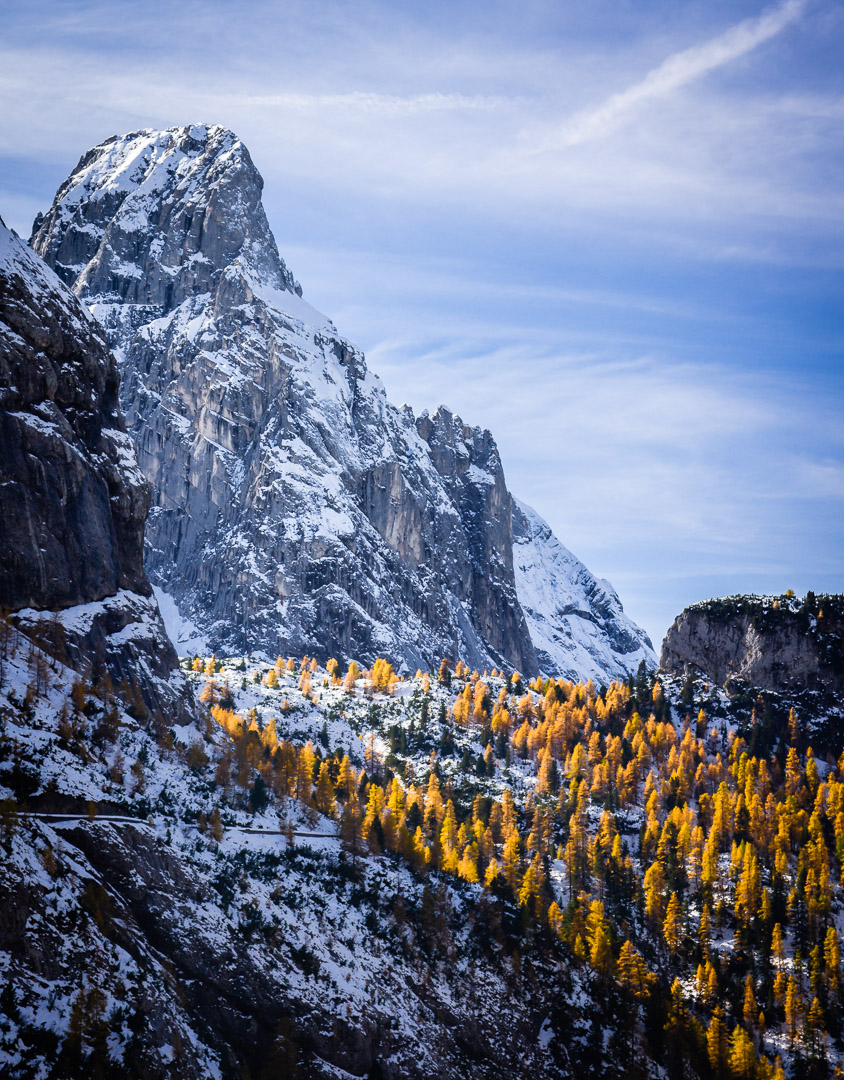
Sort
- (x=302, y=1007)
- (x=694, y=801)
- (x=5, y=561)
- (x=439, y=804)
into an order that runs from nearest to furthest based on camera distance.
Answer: (x=302, y=1007) → (x=5, y=561) → (x=439, y=804) → (x=694, y=801)

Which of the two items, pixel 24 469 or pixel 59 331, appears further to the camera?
pixel 59 331

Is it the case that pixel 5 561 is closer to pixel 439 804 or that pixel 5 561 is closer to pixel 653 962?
pixel 439 804

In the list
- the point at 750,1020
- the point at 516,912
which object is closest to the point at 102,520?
the point at 516,912

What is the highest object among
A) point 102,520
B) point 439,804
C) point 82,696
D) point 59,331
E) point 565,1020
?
point 59,331

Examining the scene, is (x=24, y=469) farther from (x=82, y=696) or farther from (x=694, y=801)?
(x=694, y=801)

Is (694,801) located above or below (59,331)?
below

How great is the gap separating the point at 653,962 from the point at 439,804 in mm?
39778

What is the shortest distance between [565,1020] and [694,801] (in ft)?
212

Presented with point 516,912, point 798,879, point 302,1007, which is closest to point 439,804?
point 516,912

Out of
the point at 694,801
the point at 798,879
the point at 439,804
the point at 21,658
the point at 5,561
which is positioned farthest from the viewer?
the point at 694,801

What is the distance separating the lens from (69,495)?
120m

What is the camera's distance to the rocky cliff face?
366 ft

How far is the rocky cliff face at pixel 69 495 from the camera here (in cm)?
11162

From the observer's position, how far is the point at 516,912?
12031 cm
